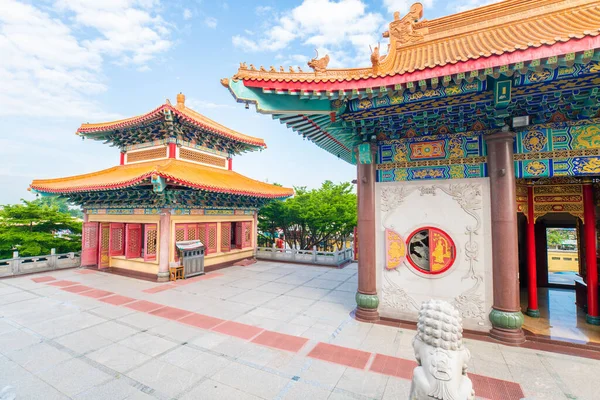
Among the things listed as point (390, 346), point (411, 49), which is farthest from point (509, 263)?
point (411, 49)

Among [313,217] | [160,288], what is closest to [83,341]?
[160,288]

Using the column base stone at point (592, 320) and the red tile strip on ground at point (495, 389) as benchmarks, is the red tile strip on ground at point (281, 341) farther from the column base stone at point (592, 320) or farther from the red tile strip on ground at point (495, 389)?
the column base stone at point (592, 320)

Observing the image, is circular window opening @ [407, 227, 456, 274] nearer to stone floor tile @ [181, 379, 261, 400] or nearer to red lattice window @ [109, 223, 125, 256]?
stone floor tile @ [181, 379, 261, 400]

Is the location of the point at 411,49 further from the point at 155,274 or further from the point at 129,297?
the point at 155,274

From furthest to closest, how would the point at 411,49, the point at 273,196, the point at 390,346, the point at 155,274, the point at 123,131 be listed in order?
the point at 273,196 → the point at 123,131 → the point at 155,274 → the point at 411,49 → the point at 390,346

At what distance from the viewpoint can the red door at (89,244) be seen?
37.3 ft

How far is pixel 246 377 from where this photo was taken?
12.6 ft

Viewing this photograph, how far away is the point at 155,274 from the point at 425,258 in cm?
908

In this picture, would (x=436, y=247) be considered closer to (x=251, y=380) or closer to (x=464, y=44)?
(x=251, y=380)

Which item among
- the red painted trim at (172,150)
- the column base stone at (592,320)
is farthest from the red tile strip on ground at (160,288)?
the column base stone at (592,320)

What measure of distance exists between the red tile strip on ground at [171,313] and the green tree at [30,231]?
9578mm

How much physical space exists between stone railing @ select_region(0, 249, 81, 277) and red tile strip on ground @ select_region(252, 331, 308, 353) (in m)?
10.9

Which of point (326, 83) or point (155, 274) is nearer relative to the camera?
point (326, 83)

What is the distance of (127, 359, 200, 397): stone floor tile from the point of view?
3611mm
